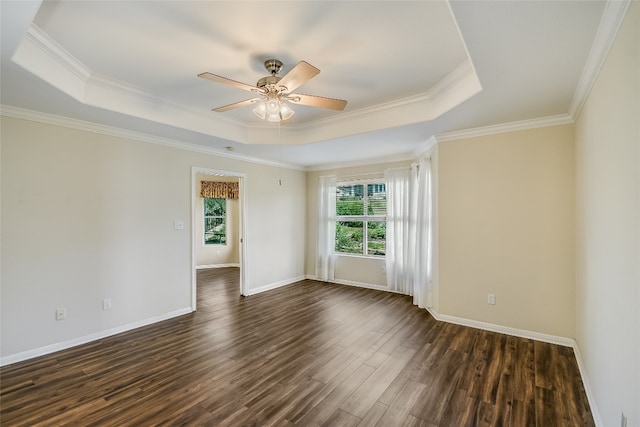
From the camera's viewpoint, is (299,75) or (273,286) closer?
(299,75)

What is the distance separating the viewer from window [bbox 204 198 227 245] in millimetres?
7969

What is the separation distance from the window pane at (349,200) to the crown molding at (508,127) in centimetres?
222

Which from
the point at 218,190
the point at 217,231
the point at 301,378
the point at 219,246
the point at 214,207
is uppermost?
the point at 218,190

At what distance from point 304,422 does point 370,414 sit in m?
0.48

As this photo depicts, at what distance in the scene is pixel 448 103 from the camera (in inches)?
113

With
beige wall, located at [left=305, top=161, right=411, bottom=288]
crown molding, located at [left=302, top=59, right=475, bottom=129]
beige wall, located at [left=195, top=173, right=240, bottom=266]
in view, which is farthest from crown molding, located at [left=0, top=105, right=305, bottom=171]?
beige wall, located at [left=195, top=173, right=240, bottom=266]

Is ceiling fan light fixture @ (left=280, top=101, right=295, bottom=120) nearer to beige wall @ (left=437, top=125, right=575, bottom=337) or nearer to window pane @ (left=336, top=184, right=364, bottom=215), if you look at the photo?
beige wall @ (left=437, top=125, right=575, bottom=337)

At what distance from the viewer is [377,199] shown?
5566mm

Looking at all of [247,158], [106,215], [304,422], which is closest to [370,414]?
[304,422]

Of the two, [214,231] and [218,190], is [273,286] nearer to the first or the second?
[214,231]

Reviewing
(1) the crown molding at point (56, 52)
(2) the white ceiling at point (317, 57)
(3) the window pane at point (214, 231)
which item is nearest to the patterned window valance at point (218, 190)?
(3) the window pane at point (214, 231)

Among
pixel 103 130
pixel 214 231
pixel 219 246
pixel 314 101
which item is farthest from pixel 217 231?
pixel 314 101

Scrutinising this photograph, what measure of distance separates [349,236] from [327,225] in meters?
0.51

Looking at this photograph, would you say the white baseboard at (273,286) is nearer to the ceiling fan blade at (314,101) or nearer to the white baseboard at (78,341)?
the white baseboard at (78,341)
